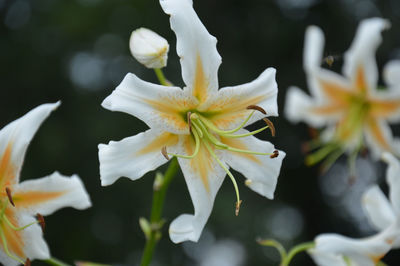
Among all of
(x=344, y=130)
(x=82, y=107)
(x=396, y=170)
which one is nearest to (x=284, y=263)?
(x=396, y=170)

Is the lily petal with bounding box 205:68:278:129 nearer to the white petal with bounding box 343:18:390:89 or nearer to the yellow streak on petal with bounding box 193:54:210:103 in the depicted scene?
the yellow streak on petal with bounding box 193:54:210:103

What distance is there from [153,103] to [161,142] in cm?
10

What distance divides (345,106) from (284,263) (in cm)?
147

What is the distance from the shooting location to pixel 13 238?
4.74 ft

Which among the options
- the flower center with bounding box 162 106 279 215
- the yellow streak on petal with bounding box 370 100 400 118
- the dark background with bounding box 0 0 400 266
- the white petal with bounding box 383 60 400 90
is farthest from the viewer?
the dark background with bounding box 0 0 400 266

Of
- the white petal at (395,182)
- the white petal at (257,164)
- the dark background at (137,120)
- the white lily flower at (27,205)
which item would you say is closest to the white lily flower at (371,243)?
the white petal at (395,182)

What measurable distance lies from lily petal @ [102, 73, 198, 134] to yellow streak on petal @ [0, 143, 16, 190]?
0.32 m

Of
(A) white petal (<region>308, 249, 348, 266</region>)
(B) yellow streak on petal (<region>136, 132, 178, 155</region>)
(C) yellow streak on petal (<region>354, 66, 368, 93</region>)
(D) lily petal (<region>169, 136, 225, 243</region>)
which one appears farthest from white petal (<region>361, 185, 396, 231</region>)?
(C) yellow streak on petal (<region>354, 66, 368, 93</region>)

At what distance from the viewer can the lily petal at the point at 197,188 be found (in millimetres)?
1275

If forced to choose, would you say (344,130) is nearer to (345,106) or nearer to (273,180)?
(345,106)

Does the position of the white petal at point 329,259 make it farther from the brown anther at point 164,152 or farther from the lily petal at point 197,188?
the brown anther at point 164,152

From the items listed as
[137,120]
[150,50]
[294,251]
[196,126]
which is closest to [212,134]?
[196,126]

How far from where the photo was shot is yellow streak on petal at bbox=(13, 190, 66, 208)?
1438 mm

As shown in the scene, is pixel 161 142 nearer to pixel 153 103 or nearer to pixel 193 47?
pixel 153 103
